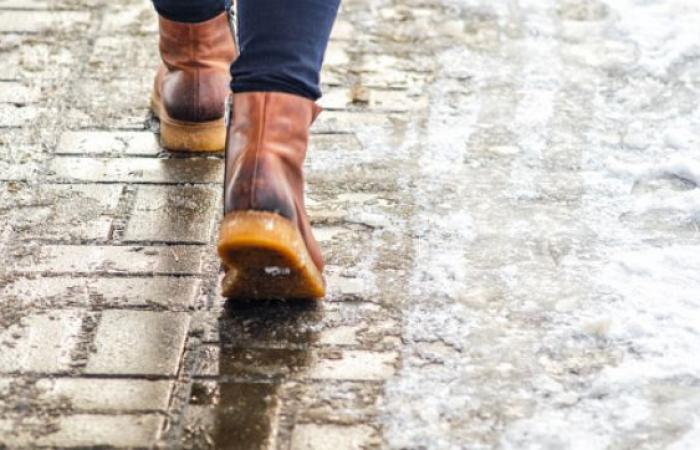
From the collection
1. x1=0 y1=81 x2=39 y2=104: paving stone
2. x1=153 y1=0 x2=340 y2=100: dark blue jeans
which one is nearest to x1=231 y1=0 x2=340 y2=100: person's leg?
x1=153 y1=0 x2=340 y2=100: dark blue jeans

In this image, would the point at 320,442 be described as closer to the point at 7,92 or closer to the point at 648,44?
the point at 7,92

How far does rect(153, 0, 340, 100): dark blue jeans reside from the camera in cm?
217

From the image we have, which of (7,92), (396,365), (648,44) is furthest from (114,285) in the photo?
(648,44)

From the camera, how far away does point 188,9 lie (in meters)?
2.92

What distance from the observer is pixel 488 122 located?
312 centimetres

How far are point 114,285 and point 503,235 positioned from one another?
2.61 feet

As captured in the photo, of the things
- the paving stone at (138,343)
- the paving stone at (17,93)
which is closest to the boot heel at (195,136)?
the paving stone at (17,93)

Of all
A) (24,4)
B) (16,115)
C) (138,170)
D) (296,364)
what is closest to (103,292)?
(296,364)

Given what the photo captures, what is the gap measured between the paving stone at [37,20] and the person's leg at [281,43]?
5.04 feet

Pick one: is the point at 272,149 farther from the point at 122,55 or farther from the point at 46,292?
the point at 122,55

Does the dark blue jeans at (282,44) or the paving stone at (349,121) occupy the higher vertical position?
the dark blue jeans at (282,44)

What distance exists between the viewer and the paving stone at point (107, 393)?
6.75ft

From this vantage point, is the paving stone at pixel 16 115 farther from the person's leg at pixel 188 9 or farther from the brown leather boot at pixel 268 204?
the brown leather boot at pixel 268 204

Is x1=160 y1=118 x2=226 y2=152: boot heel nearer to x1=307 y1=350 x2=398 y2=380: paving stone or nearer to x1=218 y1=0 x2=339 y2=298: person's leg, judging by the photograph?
x1=218 y1=0 x2=339 y2=298: person's leg
